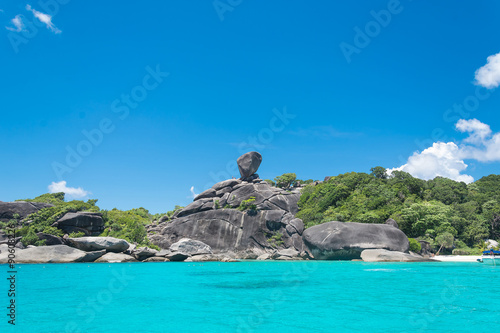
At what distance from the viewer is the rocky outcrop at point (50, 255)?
2711cm

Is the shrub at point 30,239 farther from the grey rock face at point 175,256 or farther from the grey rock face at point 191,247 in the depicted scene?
the grey rock face at point 191,247

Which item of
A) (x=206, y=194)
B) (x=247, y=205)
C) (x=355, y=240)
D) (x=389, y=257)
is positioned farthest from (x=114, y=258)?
(x=389, y=257)

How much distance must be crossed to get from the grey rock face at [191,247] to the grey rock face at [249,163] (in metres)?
16.0

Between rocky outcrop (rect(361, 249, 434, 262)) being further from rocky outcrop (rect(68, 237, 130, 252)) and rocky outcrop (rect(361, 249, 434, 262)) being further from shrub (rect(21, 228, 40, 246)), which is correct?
shrub (rect(21, 228, 40, 246))

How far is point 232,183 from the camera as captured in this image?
168 ft

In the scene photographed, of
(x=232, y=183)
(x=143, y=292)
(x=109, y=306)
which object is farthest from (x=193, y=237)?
(x=109, y=306)

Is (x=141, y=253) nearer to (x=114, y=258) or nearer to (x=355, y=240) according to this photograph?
(x=114, y=258)

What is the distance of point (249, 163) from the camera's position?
51188mm

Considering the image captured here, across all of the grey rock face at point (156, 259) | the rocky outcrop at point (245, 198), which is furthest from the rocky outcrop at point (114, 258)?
the rocky outcrop at point (245, 198)

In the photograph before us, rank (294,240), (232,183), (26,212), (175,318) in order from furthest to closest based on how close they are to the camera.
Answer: (232,183)
(26,212)
(294,240)
(175,318)

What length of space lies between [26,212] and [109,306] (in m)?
40.5

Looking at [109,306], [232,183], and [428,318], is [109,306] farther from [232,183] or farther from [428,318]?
[232,183]

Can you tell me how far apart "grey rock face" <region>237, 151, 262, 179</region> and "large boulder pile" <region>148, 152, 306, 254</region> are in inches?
149

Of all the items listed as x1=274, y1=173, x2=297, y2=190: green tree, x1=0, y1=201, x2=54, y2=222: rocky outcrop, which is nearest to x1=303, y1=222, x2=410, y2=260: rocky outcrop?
x1=274, y1=173, x2=297, y2=190: green tree
